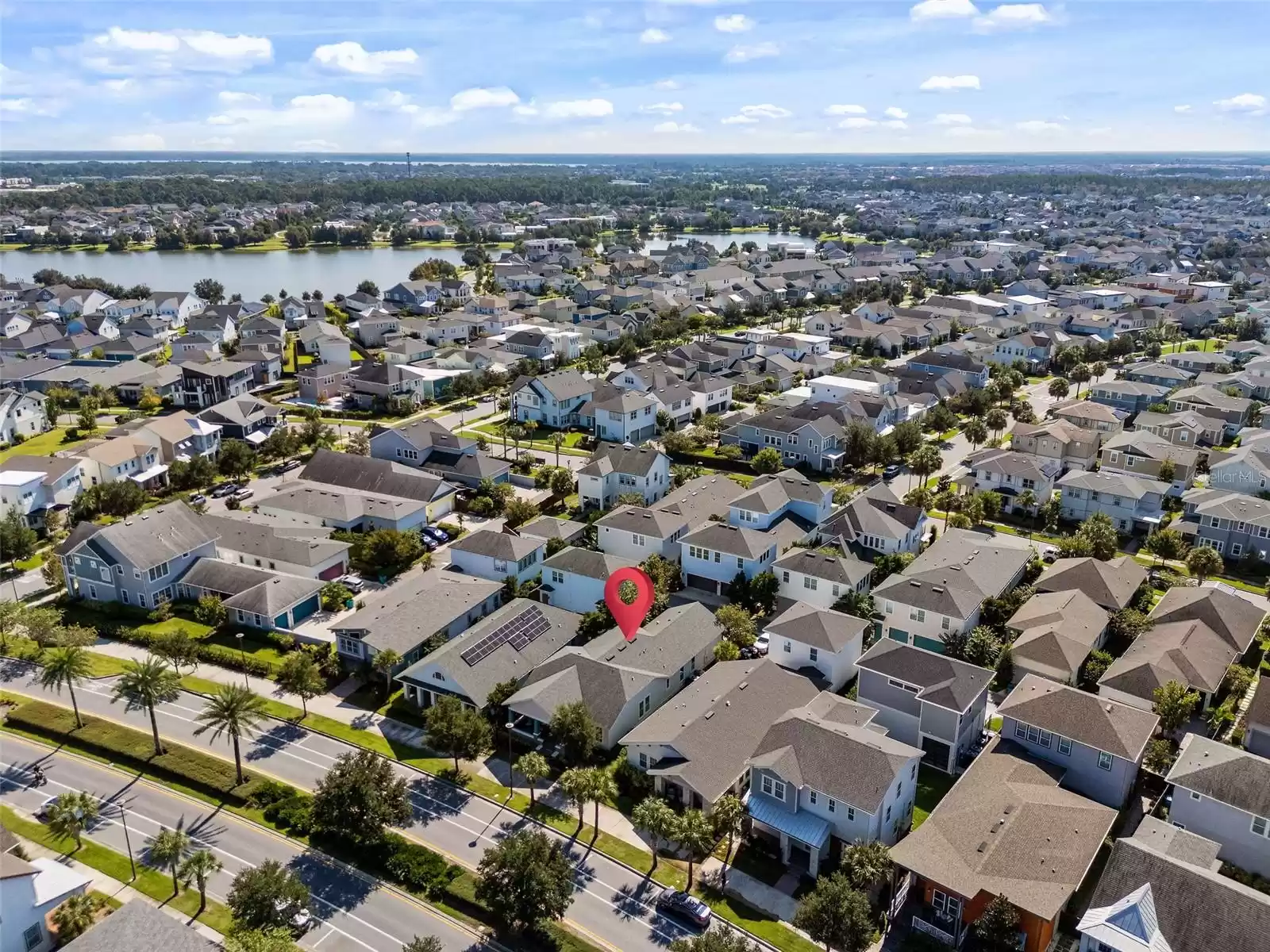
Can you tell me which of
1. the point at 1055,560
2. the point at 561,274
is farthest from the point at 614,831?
the point at 561,274

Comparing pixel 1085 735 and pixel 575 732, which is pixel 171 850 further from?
pixel 1085 735

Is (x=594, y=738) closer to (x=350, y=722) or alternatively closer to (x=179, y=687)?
(x=350, y=722)

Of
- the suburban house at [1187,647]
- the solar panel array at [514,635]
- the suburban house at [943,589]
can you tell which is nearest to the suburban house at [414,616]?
the solar panel array at [514,635]

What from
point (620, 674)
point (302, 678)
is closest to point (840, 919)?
point (620, 674)

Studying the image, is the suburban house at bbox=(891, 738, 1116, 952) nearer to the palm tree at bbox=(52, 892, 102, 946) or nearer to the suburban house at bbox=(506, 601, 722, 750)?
the suburban house at bbox=(506, 601, 722, 750)

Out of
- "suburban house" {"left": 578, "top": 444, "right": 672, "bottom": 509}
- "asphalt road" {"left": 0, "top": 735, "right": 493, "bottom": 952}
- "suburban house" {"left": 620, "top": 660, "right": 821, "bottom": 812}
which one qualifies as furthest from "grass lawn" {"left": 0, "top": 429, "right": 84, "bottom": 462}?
"suburban house" {"left": 620, "top": 660, "right": 821, "bottom": 812}

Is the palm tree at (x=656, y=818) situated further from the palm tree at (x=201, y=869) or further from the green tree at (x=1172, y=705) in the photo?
the green tree at (x=1172, y=705)
